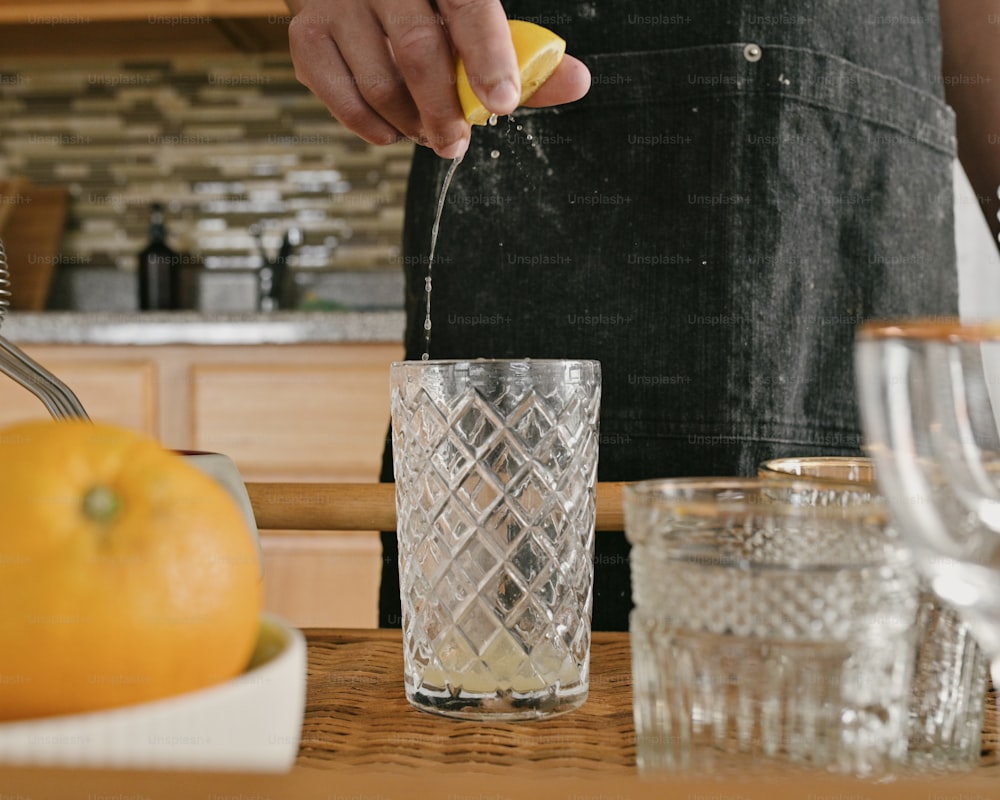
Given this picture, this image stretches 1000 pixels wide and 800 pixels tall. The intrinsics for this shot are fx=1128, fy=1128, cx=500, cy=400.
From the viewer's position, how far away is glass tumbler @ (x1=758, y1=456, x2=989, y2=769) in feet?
1.05

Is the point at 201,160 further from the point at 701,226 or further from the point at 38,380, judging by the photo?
the point at 38,380

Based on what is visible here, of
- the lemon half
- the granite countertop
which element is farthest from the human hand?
the granite countertop

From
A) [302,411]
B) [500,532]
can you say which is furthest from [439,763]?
[302,411]

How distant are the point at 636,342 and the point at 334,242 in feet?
5.49

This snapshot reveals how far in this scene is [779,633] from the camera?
0.92 ft

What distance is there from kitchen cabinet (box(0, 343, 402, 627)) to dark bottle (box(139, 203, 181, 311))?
1.71 feet

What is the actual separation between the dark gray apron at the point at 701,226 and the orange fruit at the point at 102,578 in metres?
0.57

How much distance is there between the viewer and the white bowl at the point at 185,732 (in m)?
0.21

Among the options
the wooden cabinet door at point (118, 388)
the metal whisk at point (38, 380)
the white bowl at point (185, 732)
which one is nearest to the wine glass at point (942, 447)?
the white bowl at point (185, 732)

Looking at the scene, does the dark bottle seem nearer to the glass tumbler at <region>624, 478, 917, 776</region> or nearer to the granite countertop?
the granite countertop

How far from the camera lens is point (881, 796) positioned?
0.20 meters

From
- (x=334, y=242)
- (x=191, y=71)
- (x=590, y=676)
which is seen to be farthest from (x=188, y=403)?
(x=590, y=676)

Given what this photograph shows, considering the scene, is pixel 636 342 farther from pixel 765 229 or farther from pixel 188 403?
pixel 188 403

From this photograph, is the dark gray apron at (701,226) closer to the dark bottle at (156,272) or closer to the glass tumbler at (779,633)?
the glass tumbler at (779,633)
